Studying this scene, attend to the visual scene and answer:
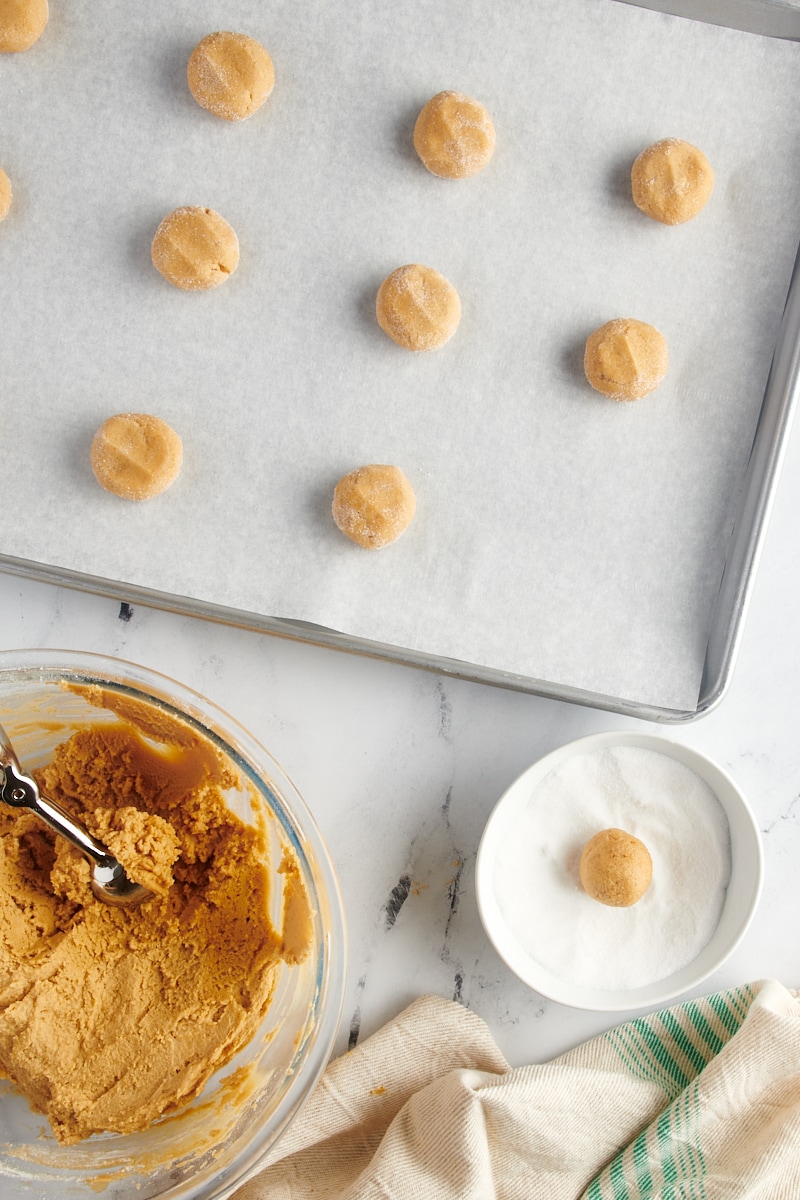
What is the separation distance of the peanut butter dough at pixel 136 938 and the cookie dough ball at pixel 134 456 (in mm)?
265

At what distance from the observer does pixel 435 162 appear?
141 cm

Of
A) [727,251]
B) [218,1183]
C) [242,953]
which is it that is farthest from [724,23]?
[218,1183]

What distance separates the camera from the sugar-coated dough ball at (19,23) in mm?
1393

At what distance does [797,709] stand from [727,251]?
63cm

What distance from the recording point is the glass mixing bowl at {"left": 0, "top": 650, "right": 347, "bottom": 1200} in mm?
1306

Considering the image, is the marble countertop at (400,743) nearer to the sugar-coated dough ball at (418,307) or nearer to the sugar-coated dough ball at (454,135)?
the sugar-coated dough ball at (418,307)

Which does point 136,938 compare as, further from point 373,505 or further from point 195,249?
point 195,249

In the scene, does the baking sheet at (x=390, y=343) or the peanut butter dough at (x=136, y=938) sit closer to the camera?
the peanut butter dough at (x=136, y=938)

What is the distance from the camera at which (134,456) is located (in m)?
1.38

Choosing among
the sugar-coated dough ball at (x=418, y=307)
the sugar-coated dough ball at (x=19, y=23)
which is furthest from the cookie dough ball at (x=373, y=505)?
the sugar-coated dough ball at (x=19, y=23)

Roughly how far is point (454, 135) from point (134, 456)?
581 millimetres

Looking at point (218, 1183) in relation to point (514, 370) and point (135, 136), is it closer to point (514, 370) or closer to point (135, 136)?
point (514, 370)

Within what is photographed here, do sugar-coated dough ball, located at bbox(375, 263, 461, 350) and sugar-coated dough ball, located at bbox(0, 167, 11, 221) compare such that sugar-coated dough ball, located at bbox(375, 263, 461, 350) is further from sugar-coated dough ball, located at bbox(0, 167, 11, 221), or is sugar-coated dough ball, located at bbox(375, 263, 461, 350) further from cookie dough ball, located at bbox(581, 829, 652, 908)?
cookie dough ball, located at bbox(581, 829, 652, 908)

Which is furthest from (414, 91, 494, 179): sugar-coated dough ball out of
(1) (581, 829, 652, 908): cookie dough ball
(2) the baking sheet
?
(1) (581, 829, 652, 908): cookie dough ball
